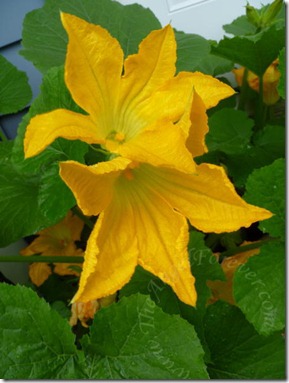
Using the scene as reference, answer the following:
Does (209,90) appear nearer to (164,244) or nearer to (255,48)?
(164,244)

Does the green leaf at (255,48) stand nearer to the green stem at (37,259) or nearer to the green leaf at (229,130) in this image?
the green leaf at (229,130)

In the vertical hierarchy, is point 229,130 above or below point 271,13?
below

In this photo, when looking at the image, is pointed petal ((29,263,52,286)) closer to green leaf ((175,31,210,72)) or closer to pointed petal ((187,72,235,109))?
green leaf ((175,31,210,72))

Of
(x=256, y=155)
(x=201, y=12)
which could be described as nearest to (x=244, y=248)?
(x=256, y=155)

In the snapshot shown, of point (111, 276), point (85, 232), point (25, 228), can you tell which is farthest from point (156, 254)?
point (85, 232)

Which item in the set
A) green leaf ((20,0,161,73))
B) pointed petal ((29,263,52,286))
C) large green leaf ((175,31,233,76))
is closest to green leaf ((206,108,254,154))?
large green leaf ((175,31,233,76))
